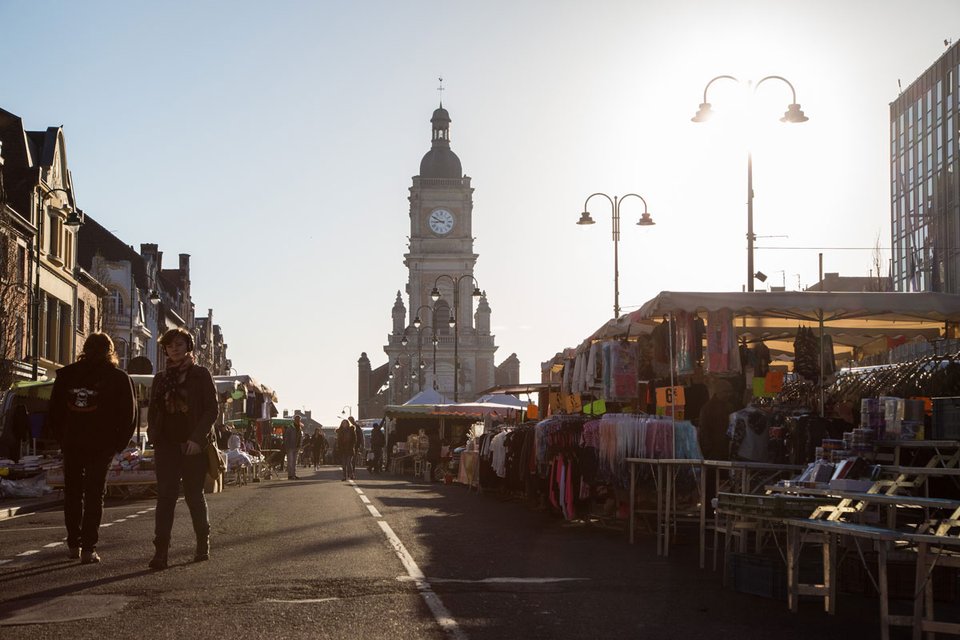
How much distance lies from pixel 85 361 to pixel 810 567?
6.11m

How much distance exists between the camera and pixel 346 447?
3522cm

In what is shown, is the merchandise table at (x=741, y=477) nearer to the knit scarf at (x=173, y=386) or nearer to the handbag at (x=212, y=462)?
the handbag at (x=212, y=462)

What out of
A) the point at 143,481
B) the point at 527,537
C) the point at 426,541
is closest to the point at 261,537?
the point at 426,541

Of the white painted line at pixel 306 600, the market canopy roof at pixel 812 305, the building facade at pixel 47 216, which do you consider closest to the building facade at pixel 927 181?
the building facade at pixel 47 216

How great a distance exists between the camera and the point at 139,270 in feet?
265

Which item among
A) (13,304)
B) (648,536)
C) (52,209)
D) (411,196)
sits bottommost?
(648,536)

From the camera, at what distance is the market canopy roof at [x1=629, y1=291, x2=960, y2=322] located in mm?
15625

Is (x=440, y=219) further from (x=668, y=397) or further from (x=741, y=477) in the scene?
(x=741, y=477)

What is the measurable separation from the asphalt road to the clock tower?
415 feet

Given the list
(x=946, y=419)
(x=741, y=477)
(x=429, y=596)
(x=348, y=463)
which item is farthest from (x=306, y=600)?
(x=348, y=463)

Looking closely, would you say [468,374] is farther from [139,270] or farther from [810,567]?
[810,567]

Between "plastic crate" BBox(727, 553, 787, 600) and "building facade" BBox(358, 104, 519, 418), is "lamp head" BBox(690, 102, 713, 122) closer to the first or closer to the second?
"plastic crate" BBox(727, 553, 787, 600)

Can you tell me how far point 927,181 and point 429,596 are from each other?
2957 inches

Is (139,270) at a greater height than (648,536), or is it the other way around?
(139,270)
